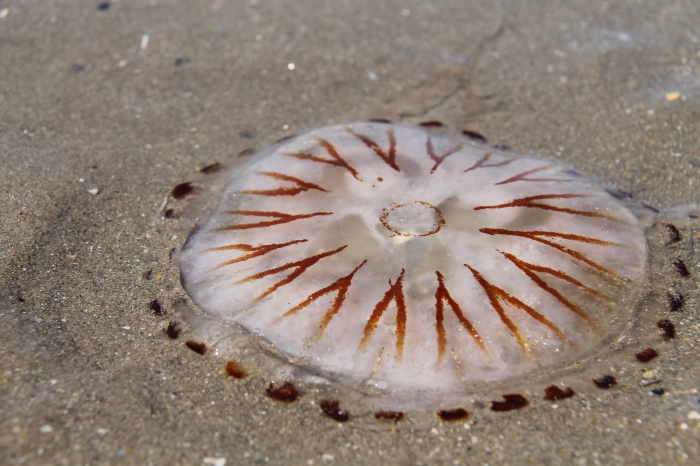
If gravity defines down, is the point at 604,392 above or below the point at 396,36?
below

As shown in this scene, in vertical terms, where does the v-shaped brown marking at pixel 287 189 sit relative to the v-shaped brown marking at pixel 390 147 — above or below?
below

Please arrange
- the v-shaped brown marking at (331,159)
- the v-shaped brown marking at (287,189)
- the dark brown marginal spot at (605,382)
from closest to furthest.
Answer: the dark brown marginal spot at (605,382)
the v-shaped brown marking at (287,189)
the v-shaped brown marking at (331,159)

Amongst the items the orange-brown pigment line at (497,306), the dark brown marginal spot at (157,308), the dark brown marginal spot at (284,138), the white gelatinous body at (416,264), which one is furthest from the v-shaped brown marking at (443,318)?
the dark brown marginal spot at (284,138)

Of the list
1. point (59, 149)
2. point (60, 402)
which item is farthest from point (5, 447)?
point (59, 149)

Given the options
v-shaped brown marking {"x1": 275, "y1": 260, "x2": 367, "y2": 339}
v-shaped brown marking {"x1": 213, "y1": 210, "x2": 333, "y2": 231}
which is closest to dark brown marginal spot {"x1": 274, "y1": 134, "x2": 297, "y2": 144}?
v-shaped brown marking {"x1": 213, "y1": 210, "x2": 333, "y2": 231}

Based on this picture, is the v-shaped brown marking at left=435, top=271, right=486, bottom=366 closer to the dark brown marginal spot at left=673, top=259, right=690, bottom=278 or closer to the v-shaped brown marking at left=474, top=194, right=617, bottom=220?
the v-shaped brown marking at left=474, top=194, right=617, bottom=220

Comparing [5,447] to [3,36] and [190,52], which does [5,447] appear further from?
[3,36]

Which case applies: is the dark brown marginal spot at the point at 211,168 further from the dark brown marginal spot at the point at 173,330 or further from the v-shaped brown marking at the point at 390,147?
the dark brown marginal spot at the point at 173,330

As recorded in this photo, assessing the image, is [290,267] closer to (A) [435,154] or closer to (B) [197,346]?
(B) [197,346]
